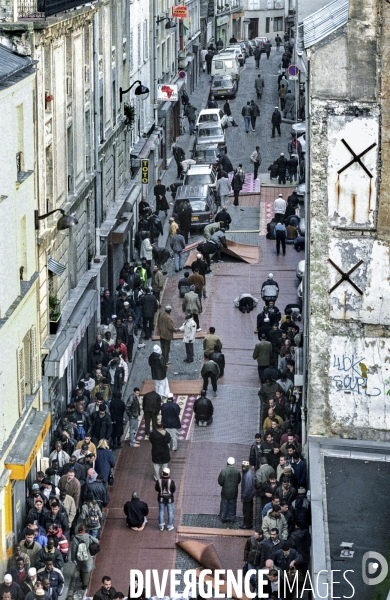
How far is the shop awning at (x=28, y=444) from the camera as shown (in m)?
25.6

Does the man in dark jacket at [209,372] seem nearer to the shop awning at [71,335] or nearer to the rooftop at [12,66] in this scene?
the shop awning at [71,335]

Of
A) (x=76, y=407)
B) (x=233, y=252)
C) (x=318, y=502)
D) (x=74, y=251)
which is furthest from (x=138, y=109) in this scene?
(x=318, y=502)

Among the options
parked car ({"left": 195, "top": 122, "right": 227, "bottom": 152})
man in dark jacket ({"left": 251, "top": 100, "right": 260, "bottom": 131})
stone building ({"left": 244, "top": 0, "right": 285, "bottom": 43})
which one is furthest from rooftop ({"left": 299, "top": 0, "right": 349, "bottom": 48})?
stone building ({"left": 244, "top": 0, "right": 285, "bottom": 43})

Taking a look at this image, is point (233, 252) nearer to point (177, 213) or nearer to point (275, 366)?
point (177, 213)

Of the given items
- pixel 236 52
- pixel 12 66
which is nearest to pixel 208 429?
pixel 12 66

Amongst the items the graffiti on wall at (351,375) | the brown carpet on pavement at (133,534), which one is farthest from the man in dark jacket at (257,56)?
the graffiti on wall at (351,375)

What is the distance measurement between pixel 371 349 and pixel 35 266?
7411 millimetres

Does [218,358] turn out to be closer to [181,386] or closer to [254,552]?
[181,386]

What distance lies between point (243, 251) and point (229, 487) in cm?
2065

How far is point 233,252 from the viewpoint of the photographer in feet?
155

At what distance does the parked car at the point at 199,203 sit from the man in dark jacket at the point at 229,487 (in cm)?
2258

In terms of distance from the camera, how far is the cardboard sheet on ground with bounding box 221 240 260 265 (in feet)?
155

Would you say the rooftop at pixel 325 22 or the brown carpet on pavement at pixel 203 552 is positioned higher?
the rooftop at pixel 325 22

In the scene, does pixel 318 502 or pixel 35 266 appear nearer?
pixel 318 502
